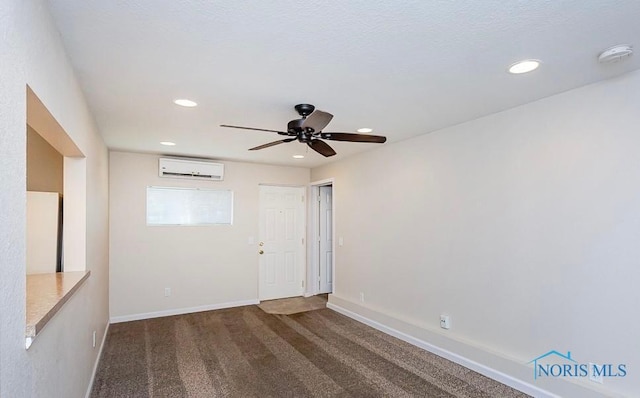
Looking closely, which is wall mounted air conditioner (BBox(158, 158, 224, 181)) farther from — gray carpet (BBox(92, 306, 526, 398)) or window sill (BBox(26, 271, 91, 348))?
window sill (BBox(26, 271, 91, 348))

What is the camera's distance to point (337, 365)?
3.36 m

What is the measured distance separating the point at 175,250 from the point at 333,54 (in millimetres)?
4261

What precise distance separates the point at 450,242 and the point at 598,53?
206 centimetres

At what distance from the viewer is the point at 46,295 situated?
68.2 inches

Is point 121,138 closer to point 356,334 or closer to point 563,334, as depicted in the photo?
point 356,334

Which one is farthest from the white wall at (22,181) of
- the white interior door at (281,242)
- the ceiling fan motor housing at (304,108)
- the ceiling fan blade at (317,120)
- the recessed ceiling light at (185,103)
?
the white interior door at (281,242)

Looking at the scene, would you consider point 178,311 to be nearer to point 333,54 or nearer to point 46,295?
point 46,295

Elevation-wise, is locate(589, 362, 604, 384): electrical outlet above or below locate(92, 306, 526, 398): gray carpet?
above

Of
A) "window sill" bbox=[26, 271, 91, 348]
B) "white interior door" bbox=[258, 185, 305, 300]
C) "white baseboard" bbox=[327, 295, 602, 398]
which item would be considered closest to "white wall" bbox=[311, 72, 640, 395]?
"white baseboard" bbox=[327, 295, 602, 398]

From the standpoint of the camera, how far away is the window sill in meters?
1.30

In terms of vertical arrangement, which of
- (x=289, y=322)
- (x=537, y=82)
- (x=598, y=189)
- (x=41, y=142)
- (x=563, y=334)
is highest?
(x=537, y=82)

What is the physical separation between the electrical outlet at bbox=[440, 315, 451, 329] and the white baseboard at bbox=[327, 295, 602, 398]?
114 mm

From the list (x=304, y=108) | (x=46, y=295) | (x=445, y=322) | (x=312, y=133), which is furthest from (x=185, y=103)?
(x=445, y=322)

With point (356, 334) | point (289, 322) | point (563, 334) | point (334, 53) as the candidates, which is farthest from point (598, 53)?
point (289, 322)
